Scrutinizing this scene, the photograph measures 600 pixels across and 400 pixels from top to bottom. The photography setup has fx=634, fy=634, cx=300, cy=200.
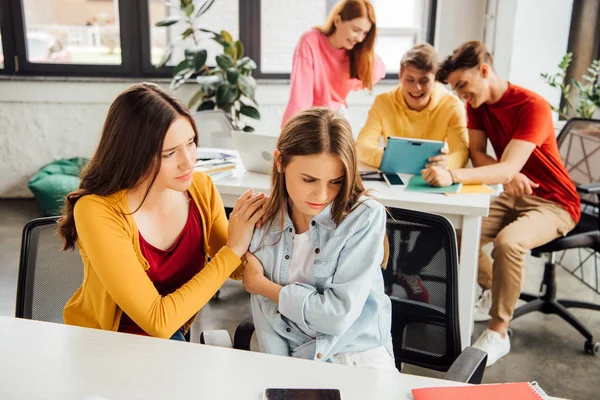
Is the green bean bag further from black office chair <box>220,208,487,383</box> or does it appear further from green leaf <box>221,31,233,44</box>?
black office chair <box>220,208,487,383</box>

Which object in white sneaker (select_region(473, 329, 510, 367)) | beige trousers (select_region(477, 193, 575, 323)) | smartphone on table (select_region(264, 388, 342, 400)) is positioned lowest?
white sneaker (select_region(473, 329, 510, 367))

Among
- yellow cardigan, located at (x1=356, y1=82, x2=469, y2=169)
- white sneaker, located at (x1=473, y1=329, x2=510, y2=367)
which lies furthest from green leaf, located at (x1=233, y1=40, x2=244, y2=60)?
white sneaker, located at (x1=473, y1=329, x2=510, y2=367)

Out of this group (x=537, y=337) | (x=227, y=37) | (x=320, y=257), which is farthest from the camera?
(x=227, y=37)

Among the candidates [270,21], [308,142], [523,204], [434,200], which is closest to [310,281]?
[308,142]

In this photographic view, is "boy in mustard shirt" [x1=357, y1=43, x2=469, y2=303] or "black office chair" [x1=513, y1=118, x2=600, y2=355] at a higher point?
"boy in mustard shirt" [x1=357, y1=43, x2=469, y2=303]

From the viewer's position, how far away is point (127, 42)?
14.7 feet

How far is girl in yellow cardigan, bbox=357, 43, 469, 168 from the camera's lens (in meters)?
2.63

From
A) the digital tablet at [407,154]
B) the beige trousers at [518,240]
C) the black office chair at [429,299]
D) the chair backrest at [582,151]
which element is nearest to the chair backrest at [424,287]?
the black office chair at [429,299]

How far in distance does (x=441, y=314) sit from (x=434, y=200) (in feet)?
2.51

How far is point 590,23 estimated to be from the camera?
4.13 metres

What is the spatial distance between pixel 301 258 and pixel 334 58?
1.84 meters

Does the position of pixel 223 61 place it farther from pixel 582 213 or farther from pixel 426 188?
pixel 582 213

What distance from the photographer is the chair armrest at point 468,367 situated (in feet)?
4.17

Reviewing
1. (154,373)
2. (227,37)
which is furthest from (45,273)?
(227,37)
